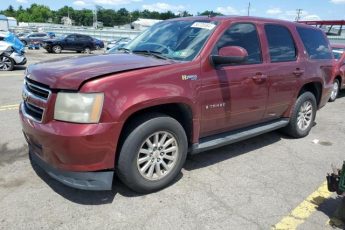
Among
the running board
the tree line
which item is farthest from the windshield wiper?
the tree line

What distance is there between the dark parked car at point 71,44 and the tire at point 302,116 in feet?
87.0

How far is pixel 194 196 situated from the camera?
3.89 m

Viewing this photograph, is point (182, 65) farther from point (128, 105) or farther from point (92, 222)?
point (92, 222)

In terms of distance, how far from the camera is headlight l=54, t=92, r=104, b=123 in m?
3.26

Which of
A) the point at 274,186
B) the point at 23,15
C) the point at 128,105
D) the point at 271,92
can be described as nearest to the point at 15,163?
the point at 128,105

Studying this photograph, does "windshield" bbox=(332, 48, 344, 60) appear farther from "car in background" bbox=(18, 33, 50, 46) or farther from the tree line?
the tree line

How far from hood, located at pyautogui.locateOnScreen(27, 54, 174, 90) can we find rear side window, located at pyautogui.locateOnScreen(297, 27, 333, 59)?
3.02 m

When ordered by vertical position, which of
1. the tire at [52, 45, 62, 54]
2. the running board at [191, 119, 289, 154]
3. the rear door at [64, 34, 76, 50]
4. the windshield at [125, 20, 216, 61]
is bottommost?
the tire at [52, 45, 62, 54]

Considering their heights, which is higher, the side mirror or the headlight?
the side mirror

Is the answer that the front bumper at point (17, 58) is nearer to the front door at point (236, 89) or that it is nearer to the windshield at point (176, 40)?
the windshield at point (176, 40)

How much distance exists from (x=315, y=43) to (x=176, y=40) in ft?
9.91

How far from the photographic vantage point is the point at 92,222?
3.32 meters

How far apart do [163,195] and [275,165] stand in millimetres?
1827

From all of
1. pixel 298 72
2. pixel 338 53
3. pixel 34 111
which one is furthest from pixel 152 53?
pixel 338 53
